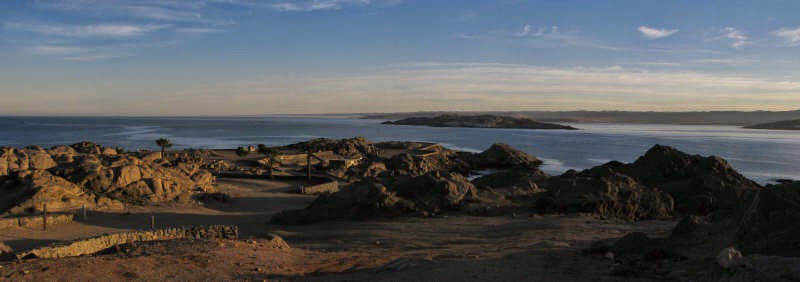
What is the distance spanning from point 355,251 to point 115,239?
7.83 metres

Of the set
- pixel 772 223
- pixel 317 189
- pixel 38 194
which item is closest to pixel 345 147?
pixel 317 189

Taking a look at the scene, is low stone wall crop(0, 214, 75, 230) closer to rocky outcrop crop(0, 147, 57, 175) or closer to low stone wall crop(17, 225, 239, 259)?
low stone wall crop(17, 225, 239, 259)

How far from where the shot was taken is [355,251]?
17.0 m

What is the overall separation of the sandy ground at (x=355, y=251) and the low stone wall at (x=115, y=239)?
1.27 metres

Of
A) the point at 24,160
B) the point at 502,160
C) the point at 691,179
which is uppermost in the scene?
the point at 24,160

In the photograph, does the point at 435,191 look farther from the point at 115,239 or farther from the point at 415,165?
the point at 415,165

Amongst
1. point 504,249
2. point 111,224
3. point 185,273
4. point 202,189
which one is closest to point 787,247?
point 504,249

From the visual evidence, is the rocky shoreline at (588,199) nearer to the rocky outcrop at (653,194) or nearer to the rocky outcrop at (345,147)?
the rocky outcrop at (653,194)

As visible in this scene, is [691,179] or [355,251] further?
[691,179]

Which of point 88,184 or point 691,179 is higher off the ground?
point 691,179

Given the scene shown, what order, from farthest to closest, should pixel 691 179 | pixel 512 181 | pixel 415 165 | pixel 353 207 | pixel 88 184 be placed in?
pixel 415 165
pixel 512 181
pixel 691 179
pixel 88 184
pixel 353 207

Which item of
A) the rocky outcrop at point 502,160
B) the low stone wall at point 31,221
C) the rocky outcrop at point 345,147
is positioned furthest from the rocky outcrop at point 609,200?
the rocky outcrop at point 345,147

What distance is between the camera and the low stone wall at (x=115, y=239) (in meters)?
14.4

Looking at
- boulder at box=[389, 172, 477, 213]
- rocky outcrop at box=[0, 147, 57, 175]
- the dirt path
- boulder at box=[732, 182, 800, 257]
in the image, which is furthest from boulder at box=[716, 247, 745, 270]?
rocky outcrop at box=[0, 147, 57, 175]
